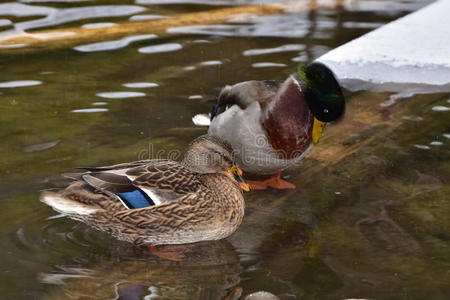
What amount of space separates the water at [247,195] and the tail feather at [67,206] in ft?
0.65

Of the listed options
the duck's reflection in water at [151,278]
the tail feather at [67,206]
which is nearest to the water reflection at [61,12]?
the tail feather at [67,206]

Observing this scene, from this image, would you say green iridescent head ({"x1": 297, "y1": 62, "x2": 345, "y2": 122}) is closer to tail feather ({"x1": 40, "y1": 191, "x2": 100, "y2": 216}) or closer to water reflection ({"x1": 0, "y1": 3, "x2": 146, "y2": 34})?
tail feather ({"x1": 40, "y1": 191, "x2": 100, "y2": 216})

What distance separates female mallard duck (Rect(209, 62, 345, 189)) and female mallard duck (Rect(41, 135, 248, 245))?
1.75ft

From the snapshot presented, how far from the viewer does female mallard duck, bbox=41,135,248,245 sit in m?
3.96

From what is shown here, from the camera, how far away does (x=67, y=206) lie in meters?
3.94

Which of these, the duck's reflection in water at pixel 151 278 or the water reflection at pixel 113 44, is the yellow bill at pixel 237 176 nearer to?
the duck's reflection in water at pixel 151 278

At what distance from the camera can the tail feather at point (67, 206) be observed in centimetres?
394

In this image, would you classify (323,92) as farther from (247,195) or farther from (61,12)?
(61,12)

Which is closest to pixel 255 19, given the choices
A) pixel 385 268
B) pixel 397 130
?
pixel 397 130

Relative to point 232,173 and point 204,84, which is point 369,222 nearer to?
point 232,173

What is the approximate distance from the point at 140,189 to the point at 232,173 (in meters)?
0.51

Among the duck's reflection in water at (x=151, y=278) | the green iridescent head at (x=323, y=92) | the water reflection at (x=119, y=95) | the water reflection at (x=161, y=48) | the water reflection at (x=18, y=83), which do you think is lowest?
the duck's reflection in water at (x=151, y=278)

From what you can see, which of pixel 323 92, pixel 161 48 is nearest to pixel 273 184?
pixel 323 92

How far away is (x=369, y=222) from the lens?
171 inches
